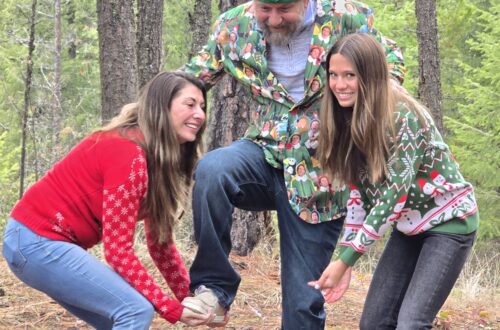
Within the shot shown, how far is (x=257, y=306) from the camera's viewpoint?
5.81m

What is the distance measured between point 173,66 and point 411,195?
22801mm

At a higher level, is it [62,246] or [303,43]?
[303,43]

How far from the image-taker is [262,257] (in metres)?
6.89

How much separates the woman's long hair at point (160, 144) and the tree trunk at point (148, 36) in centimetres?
619

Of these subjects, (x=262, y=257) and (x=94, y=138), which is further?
(x=262, y=257)

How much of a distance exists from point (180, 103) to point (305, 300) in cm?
126

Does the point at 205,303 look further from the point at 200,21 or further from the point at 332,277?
the point at 200,21

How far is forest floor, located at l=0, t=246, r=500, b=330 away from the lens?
5332 millimetres

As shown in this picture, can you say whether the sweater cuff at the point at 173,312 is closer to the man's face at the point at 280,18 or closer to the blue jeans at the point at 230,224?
the blue jeans at the point at 230,224

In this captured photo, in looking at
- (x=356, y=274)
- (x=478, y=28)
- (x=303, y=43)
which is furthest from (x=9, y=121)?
(x=303, y=43)

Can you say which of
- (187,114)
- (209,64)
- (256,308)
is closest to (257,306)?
(256,308)

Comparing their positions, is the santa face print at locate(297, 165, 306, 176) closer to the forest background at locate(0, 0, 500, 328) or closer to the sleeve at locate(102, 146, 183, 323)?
the sleeve at locate(102, 146, 183, 323)

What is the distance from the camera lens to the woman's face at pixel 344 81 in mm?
3588

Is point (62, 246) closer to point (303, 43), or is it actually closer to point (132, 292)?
point (132, 292)
